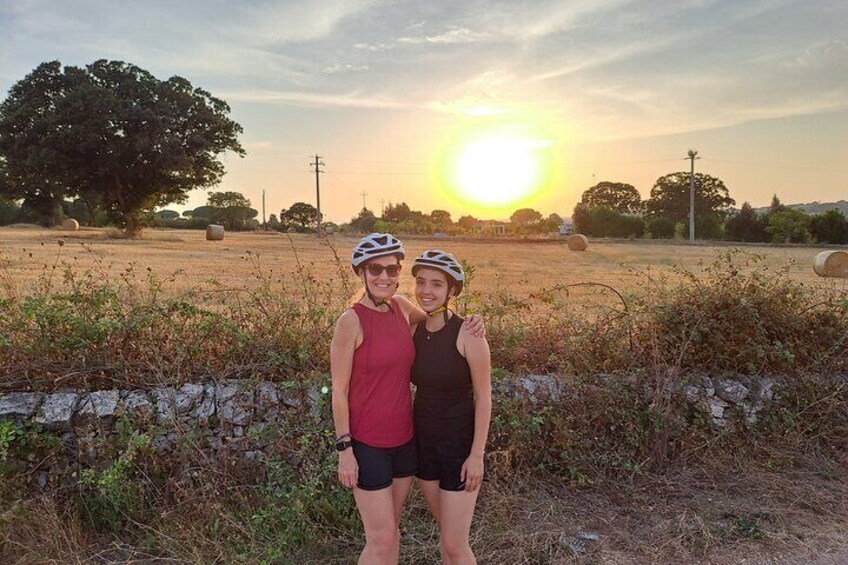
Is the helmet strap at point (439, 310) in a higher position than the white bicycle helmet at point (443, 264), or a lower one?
lower

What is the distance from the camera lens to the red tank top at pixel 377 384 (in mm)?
2836

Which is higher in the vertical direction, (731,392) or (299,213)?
(299,213)

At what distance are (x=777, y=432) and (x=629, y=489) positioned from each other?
5.09 ft

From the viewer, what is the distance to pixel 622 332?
17.5ft

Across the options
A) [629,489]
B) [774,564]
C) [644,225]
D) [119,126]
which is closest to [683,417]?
[629,489]

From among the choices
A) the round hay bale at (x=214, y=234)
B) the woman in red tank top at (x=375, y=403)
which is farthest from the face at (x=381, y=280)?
the round hay bale at (x=214, y=234)

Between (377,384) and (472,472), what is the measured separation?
60 cm

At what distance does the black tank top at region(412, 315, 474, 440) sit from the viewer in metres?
2.88

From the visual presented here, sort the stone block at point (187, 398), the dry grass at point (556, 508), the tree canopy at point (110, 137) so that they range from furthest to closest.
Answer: the tree canopy at point (110, 137), the stone block at point (187, 398), the dry grass at point (556, 508)

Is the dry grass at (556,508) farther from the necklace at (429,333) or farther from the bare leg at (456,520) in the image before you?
the necklace at (429,333)

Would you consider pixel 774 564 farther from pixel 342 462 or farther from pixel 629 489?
pixel 342 462

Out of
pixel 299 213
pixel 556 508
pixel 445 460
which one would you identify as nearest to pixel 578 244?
pixel 556 508

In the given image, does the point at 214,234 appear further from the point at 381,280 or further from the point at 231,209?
the point at 381,280

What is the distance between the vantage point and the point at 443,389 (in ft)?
9.53
